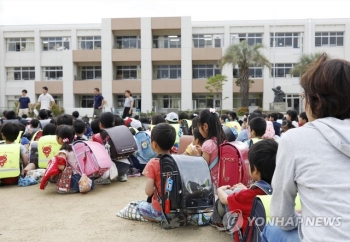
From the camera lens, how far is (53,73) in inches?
1398

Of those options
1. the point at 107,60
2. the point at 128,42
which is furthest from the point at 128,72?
the point at 128,42

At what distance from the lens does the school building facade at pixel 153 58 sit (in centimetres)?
3319

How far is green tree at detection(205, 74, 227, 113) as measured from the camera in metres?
30.6

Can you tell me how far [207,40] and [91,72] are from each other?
11599mm

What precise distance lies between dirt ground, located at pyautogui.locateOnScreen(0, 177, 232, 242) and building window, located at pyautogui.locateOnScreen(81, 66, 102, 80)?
31015 mm

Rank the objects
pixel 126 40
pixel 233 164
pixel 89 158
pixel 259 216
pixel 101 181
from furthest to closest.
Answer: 1. pixel 126 40
2. pixel 101 181
3. pixel 89 158
4. pixel 233 164
5. pixel 259 216

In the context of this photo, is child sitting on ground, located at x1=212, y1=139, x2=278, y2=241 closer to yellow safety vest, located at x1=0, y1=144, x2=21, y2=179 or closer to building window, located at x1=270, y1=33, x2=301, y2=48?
yellow safety vest, located at x1=0, y1=144, x2=21, y2=179

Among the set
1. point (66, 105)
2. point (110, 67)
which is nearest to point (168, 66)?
point (110, 67)

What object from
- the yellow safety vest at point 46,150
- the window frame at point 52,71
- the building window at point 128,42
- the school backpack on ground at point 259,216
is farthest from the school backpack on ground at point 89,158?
the window frame at point 52,71

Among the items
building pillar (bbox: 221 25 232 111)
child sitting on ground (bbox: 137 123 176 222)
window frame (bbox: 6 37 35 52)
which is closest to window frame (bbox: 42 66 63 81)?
window frame (bbox: 6 37 35 52)

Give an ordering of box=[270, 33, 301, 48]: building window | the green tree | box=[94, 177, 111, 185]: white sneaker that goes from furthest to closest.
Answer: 1. box=[270, 33, 301, 48]: building window
2. the green tree
3. box=[94, 177, 111, 185]: white sneaker

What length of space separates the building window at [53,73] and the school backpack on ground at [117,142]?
31751mm

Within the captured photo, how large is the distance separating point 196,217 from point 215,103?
31028 millimetres

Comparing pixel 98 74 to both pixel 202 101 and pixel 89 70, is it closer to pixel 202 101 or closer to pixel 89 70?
pixel 89 70
